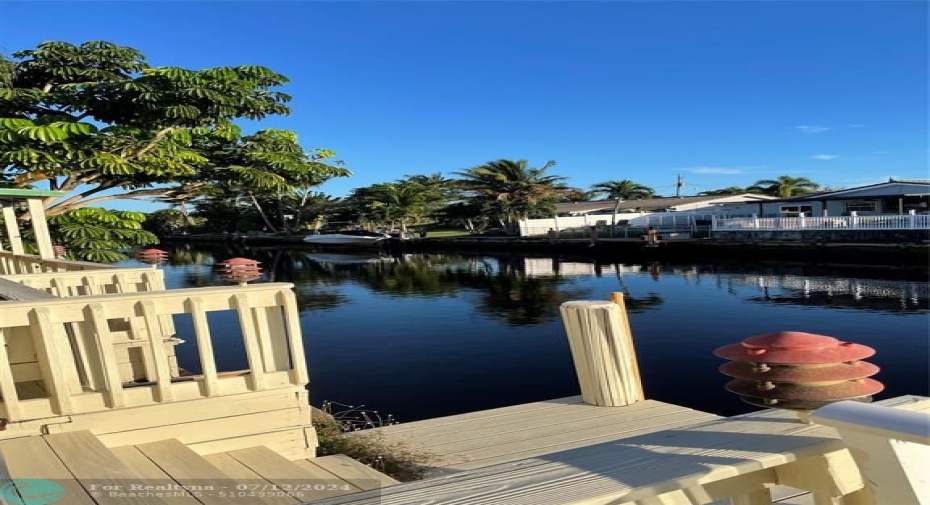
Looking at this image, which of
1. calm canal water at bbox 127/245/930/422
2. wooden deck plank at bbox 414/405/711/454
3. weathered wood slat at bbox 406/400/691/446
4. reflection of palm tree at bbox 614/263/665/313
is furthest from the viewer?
reflection of palm tree at bbox 614/263/665/313

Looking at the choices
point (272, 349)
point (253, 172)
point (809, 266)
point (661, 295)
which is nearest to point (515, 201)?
point (809, 266)

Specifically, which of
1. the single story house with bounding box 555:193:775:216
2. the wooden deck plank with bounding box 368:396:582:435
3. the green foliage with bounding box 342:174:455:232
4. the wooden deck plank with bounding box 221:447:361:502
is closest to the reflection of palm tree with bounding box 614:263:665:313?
the wooden deck plank with bounding box 368:396:582:435

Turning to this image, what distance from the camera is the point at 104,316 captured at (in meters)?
3.72

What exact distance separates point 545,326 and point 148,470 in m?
14.1

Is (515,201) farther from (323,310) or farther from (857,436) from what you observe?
(857,436)

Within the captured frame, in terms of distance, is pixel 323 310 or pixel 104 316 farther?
pixel 323 310

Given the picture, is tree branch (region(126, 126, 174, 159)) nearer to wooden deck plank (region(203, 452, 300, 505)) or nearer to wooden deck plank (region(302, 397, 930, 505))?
wooden deck plank (region(203, 452, 300, 505))

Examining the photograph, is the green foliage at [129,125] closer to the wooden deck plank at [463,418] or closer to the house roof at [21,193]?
the house roof at [21,193]

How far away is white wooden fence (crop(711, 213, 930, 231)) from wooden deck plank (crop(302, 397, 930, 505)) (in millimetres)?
32386

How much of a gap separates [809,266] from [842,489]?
30.5 metres

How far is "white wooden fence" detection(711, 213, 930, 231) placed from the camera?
2892 centimetres

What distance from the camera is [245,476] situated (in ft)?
11.4

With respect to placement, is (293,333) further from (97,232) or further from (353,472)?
(97,232)

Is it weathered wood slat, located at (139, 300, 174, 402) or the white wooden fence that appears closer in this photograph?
weathered wood slat, located at (139, 300, 174, 402)
